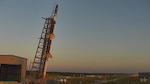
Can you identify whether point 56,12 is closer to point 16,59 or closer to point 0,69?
point 16,59

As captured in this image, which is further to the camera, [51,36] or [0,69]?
[0,69]

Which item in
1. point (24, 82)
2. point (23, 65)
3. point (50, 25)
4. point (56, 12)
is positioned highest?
point (56, 12)

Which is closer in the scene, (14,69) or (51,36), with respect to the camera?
(51,36)

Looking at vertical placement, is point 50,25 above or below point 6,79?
above

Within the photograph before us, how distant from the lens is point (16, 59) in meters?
44.4

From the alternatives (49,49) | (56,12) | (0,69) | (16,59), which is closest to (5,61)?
(16,59)

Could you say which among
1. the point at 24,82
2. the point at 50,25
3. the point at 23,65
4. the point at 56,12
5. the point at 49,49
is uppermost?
the point at 56,12

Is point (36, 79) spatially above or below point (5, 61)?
below

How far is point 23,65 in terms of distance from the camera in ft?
148

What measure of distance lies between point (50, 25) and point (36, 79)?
10.8 metres

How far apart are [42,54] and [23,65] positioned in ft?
14.2

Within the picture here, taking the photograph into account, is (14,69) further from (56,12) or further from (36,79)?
(56,12)

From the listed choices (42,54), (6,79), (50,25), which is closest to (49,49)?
(42,54)

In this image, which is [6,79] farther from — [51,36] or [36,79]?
[51,36]
